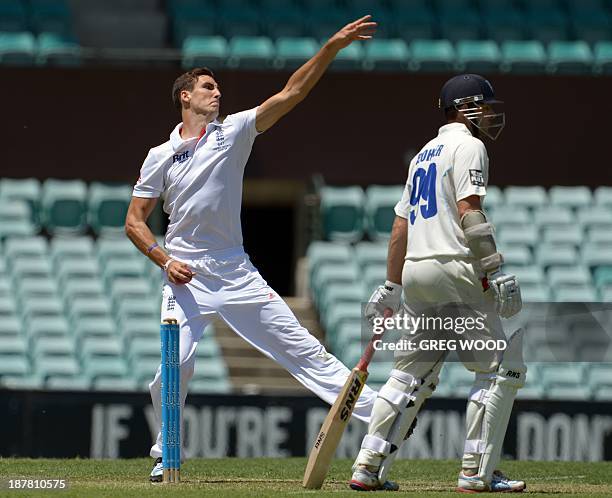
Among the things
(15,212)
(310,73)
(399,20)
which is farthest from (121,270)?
(310,73)

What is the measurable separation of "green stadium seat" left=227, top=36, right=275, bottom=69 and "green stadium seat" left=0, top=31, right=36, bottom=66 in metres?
2.18

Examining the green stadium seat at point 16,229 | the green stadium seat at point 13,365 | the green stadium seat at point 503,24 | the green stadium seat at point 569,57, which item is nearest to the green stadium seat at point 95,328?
the green stadium seat at point 13,365

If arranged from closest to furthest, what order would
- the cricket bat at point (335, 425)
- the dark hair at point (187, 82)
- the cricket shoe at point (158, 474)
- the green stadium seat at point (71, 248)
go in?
1. the cricket bat at point (335, 425)
2. the cricket shoe at point (158, 474)
3. the dark hair at point (187, 82)
4. the green stadium seat at point (71, 248)

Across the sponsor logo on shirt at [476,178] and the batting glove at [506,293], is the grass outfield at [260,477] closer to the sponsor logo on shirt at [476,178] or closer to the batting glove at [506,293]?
the batting glove at [506,293]

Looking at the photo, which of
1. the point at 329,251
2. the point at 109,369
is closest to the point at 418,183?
the point at 109,369

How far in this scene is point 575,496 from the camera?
6.57 meters

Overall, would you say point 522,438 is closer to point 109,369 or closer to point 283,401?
point 283,401

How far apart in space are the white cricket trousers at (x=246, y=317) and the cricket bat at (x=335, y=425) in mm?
239

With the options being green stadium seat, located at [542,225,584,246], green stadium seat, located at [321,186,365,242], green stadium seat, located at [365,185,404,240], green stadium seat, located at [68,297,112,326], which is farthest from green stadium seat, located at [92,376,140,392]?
green stadium seat, located at [542,225,584,246]

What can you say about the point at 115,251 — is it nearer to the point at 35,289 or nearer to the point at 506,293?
the point at 35,289

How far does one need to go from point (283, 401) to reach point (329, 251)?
357 cm

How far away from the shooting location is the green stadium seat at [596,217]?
15.4m

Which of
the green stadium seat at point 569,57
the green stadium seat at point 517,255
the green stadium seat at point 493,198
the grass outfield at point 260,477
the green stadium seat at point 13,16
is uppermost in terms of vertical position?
the green stadium seat at point 13,16

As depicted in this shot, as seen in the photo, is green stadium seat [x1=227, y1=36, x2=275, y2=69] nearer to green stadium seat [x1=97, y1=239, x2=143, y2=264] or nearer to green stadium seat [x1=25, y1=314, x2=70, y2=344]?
green stadium seat [x1=97, y1=239, x2=143, y2=264]
